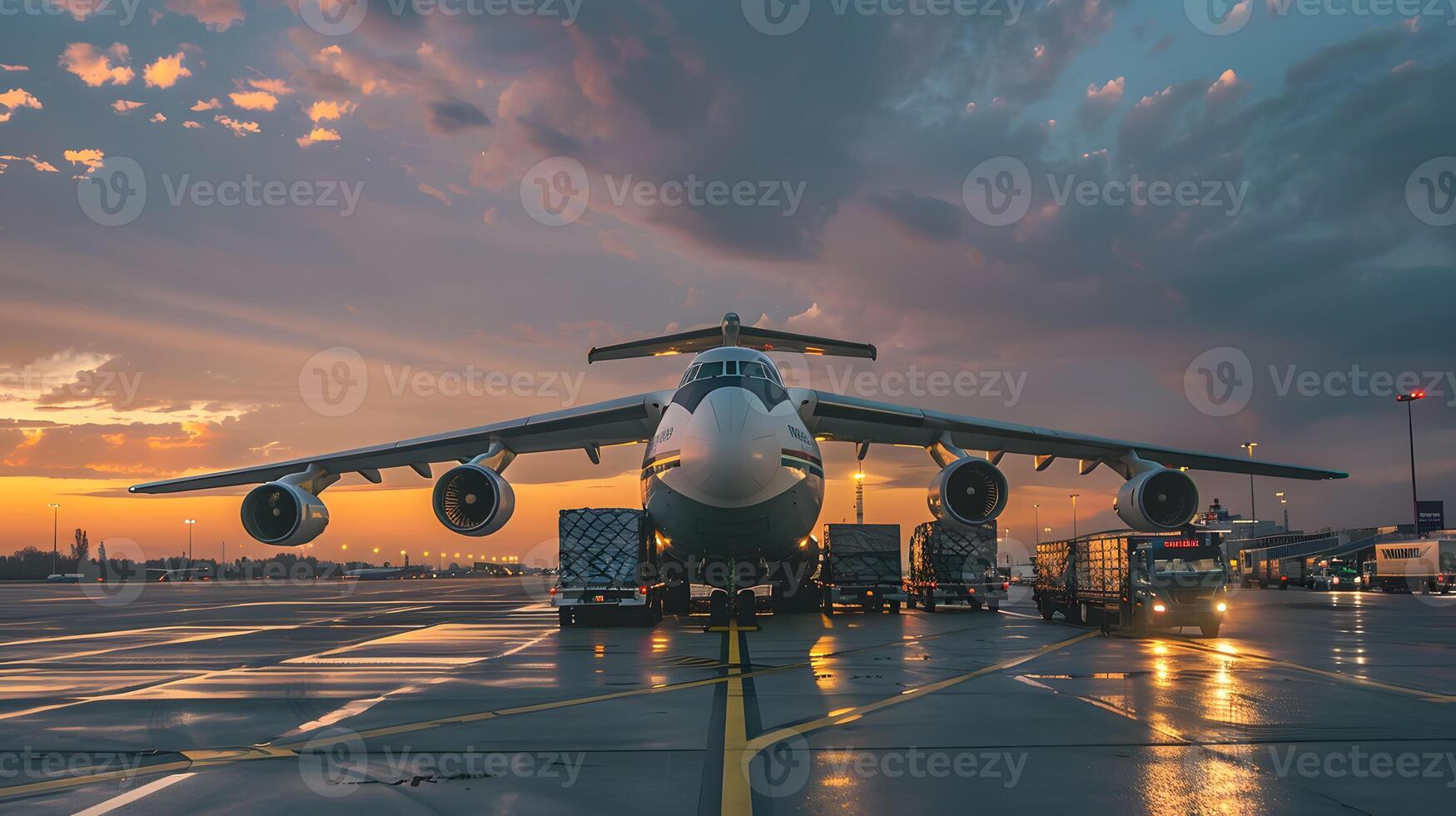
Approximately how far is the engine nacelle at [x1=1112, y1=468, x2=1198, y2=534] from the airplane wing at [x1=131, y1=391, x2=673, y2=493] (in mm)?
10283

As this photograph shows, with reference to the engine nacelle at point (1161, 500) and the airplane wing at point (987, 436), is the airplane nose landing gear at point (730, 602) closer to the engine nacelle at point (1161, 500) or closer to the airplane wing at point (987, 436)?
the airplane wing at point (987, 436)

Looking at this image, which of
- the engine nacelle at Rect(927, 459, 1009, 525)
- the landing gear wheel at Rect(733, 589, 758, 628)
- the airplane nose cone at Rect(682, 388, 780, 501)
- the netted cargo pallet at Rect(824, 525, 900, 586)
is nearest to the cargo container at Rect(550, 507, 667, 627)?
the landing gear wheel at Rect(733, 589, 758, 628)

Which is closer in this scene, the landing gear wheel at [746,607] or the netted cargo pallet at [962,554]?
the landing gear wheel at [746,607]

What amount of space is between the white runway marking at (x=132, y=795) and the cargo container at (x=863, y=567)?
844 inches

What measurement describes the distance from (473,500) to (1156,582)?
13820 mm

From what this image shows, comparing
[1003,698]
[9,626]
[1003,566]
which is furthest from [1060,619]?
[1003,566]

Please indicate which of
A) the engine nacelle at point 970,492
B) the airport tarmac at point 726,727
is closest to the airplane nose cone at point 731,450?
the airport tarmac at point 726,727

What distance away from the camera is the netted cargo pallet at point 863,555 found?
2766 cm

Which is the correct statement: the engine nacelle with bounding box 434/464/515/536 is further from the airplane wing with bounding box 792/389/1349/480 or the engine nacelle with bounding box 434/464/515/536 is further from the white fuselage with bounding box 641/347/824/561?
the airplane wing with bounding box 792/389/1349/480

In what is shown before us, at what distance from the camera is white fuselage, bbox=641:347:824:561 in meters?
17.8

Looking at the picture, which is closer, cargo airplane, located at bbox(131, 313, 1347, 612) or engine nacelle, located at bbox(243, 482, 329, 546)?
cargo airplane, located at bbox(131, 313, 1347, 612)

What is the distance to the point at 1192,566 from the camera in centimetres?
2011

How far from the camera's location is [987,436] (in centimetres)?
2439

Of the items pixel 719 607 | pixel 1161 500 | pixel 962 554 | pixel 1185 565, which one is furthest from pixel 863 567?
pixel 1185 565
